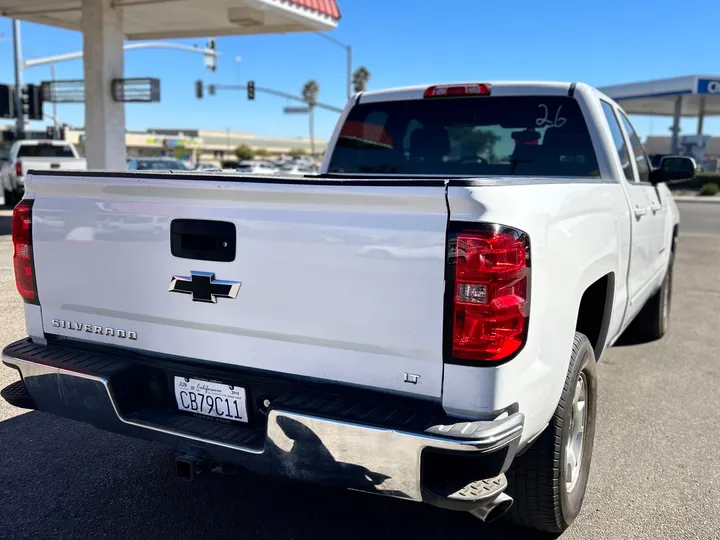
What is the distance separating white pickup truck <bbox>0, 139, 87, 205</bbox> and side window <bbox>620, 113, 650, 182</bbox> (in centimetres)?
1530

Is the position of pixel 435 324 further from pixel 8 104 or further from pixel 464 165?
pixel 8 104

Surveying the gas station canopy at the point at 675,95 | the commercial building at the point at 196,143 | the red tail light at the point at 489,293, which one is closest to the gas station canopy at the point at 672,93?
the gas station canopy at the point at 675,95

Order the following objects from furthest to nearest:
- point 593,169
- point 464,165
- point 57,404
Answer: point 464,165 < point 593,169 < point 57,404

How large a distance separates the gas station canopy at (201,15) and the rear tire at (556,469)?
37.7 feet

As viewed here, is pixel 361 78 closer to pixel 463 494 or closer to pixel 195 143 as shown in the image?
pixel 195 143

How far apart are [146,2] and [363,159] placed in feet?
38.1

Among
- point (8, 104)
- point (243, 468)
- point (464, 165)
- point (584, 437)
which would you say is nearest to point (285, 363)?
point (243, 468)

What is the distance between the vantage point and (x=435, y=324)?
235cm

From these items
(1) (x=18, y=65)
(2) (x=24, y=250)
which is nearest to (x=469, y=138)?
(2) (x=24, y=250)

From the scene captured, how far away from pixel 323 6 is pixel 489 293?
13.8m

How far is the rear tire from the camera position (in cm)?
280

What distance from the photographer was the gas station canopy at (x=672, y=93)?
111ft

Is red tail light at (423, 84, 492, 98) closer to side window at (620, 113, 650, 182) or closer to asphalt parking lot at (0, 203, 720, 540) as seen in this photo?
side window at (620, 113, 650, 182)

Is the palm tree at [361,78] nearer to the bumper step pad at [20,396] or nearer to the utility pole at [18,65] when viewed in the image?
the utility pole at [18,65]
